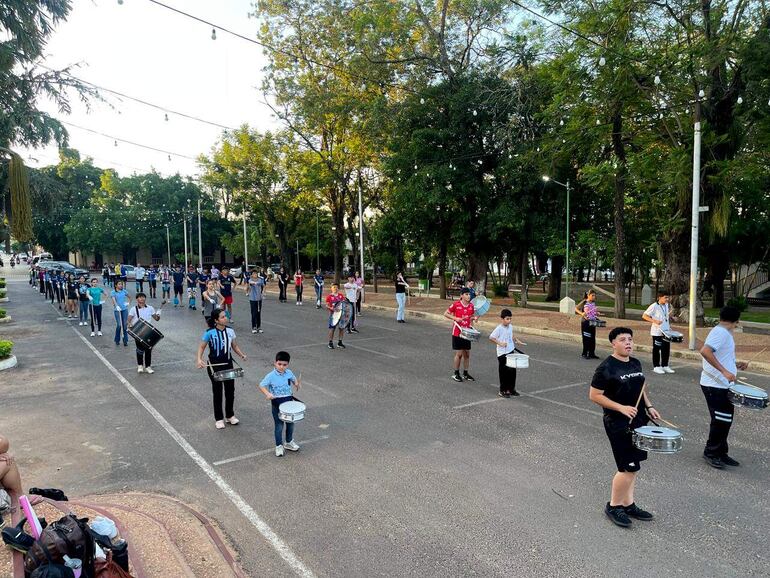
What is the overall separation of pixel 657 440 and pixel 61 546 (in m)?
4.50

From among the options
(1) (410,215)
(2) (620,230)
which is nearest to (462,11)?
(1) (410,215)

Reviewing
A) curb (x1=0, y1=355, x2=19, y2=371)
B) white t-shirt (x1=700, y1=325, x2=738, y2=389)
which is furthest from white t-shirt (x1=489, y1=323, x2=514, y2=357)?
curb (x1=0, y1=355, x2=19, y2=371)

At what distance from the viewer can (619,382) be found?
4.63 meters

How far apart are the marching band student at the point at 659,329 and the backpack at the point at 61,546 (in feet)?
33.6

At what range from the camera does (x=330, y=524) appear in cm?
481

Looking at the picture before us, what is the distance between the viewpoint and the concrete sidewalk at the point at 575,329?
13.0 metres

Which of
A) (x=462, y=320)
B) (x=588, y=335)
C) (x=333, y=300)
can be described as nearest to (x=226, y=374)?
(x=462, y=320)

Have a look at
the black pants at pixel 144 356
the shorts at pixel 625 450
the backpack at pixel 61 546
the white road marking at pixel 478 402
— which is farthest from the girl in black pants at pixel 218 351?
the shorts at pixel 625 450

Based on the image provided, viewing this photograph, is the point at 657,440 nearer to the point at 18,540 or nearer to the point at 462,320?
the point at 18,540

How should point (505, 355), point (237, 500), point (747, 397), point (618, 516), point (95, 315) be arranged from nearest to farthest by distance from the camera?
point (618, 516) < point (237, 500) < point (747, 397) < point (505, 355) < point (95, 315)

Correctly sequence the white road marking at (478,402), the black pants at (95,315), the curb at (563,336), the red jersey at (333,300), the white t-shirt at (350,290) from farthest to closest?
1. the white t-shirt at (350,290)
2. the black pants at (95,315)
3. the red jersey at (333,300)
4. the curb at (563,336)
5. the white road marking at (478,402)

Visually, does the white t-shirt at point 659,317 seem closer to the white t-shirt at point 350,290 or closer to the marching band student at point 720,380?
the marching band student at point 720,380

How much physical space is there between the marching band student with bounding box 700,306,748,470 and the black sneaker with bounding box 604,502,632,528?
201 cm

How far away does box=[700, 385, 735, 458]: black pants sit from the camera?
5.97 meters
